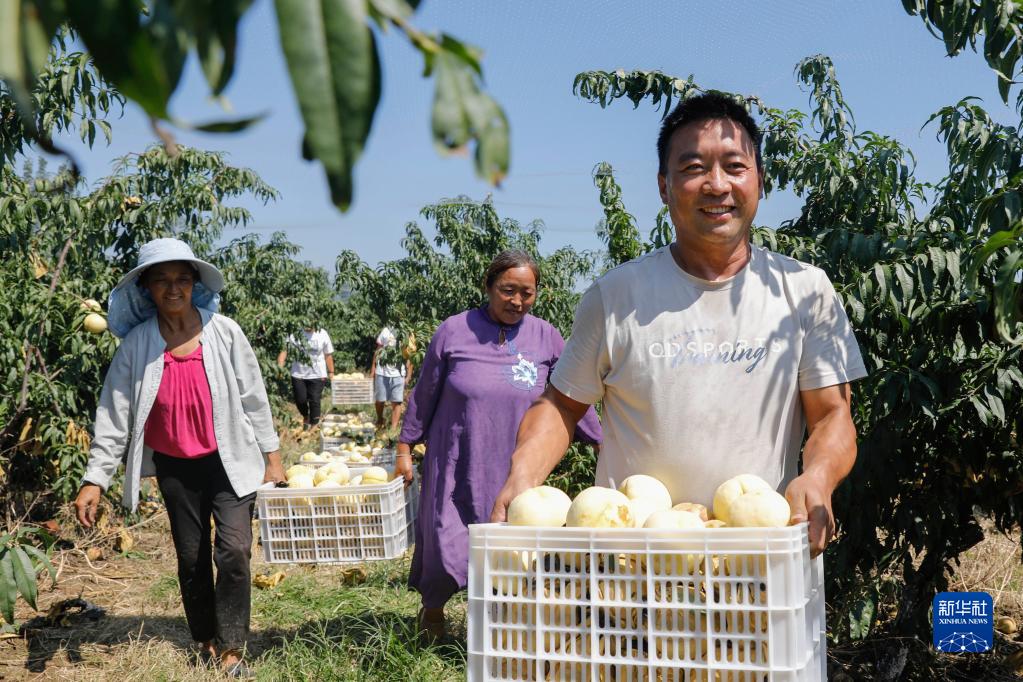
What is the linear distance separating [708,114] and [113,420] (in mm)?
2705

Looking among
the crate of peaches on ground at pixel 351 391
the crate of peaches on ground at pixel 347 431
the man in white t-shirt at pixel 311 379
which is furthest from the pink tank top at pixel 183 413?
the crate of peaches on ground at pixel 351 391

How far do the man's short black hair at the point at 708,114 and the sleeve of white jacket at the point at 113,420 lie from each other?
2.46m

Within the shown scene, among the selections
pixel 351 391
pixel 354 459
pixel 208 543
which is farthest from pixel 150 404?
pixel 351 391

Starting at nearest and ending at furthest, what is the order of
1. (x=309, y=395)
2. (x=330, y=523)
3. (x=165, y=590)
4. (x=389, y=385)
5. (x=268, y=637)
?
(x=330, y=523)
(x=268, y=637)
(x=165, y=590)
(x=389, y=385)
(x=309, y=395)

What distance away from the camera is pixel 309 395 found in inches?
448

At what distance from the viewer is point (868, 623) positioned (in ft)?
11.6

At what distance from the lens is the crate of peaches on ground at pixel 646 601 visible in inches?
58.6

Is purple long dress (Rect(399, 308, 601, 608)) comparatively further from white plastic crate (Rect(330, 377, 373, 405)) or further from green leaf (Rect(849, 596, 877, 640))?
white plastic crate (Rect(330, 377, 373, 405))

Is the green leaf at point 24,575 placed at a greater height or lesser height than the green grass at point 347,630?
greater

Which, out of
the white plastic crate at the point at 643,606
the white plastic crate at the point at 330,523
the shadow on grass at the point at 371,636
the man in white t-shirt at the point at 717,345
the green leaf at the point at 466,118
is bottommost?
the shadow on grass at the point at 371,636

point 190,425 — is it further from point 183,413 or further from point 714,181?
point 714,181

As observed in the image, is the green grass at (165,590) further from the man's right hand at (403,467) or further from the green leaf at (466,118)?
the green leaf at (466,118)

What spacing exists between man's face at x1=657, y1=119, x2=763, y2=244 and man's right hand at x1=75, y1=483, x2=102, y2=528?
8.61 ft

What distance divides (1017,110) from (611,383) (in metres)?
1.75
